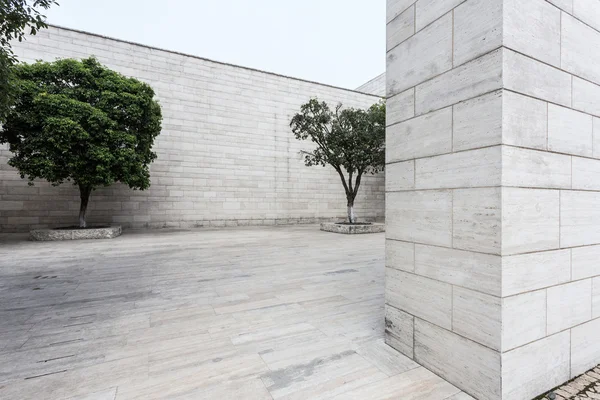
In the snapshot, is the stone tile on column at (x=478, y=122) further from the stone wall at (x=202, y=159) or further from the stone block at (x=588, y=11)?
the stone wall at (x=202, y=159)

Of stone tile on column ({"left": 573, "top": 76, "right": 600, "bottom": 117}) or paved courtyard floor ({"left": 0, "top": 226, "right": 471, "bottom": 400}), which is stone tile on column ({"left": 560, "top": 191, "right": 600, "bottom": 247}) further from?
paved courtyard floor ({"left": 0, "top": 226, "right": 471, "bottom": 400})

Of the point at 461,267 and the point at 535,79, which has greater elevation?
the point at 535,79

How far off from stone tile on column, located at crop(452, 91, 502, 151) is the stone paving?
179cm

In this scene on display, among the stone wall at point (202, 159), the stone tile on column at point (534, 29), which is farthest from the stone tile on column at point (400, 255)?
the stone wall at point (202, 159)

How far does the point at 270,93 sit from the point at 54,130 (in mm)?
9672

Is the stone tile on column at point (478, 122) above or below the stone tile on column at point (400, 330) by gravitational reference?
above

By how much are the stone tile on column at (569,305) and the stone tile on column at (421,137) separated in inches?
50.4

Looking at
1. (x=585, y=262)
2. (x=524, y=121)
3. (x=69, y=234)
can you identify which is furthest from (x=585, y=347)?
(x=69, y=234)

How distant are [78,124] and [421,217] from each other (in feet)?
36.3

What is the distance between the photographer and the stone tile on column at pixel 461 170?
5.81 feet

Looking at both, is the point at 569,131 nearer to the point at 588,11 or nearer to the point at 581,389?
the point at 588,11

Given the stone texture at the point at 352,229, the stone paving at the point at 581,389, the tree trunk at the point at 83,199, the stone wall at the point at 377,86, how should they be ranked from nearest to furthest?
the stone paving at the point at 581,389 → the tree trunk at the point at 83,199 → the stone texture at the point at 352,229 → the stone wall at the point at 377,86

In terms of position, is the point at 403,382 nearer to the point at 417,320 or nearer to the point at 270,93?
the point at 417,320

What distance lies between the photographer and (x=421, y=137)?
229 centimetres
